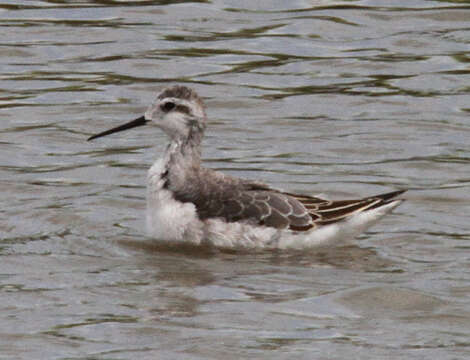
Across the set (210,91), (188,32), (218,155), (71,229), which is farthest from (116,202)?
(188,32)

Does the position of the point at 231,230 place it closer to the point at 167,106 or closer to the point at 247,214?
the point at 247,214

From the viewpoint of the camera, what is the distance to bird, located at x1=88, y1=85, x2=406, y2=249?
15.9 meters

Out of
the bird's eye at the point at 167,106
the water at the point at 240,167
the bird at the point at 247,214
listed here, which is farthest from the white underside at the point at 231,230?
the bird's eye at the point at 167,106

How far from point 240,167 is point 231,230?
344 centimetres

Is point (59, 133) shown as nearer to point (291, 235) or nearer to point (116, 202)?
point (116, 202)

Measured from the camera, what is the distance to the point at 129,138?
68.6 feet

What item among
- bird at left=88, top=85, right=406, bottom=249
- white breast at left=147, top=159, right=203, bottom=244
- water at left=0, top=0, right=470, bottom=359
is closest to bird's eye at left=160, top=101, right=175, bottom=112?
bird at left=88, top=85, right=406, bottom=249

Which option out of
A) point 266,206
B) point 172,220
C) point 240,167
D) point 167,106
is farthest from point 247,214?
point 240,167

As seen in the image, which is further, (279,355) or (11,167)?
(11,167)

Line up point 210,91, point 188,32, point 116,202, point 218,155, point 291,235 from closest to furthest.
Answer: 1. point 291,235
2. point 116,202
3. point 218,155
4. point 210,91
5. point 188,32

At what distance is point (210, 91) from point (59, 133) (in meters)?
2.84

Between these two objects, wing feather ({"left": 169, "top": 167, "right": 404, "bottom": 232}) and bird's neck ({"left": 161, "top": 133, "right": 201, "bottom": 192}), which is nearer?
wing feather ({"left": 169, "top": 167, "right": 404, "bottom": 232})

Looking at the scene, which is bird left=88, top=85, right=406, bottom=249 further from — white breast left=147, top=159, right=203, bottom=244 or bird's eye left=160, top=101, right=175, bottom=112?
bird's eye left=160, top=101, right=175, bottom=112

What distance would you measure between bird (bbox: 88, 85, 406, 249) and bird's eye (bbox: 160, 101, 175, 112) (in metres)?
0.75
